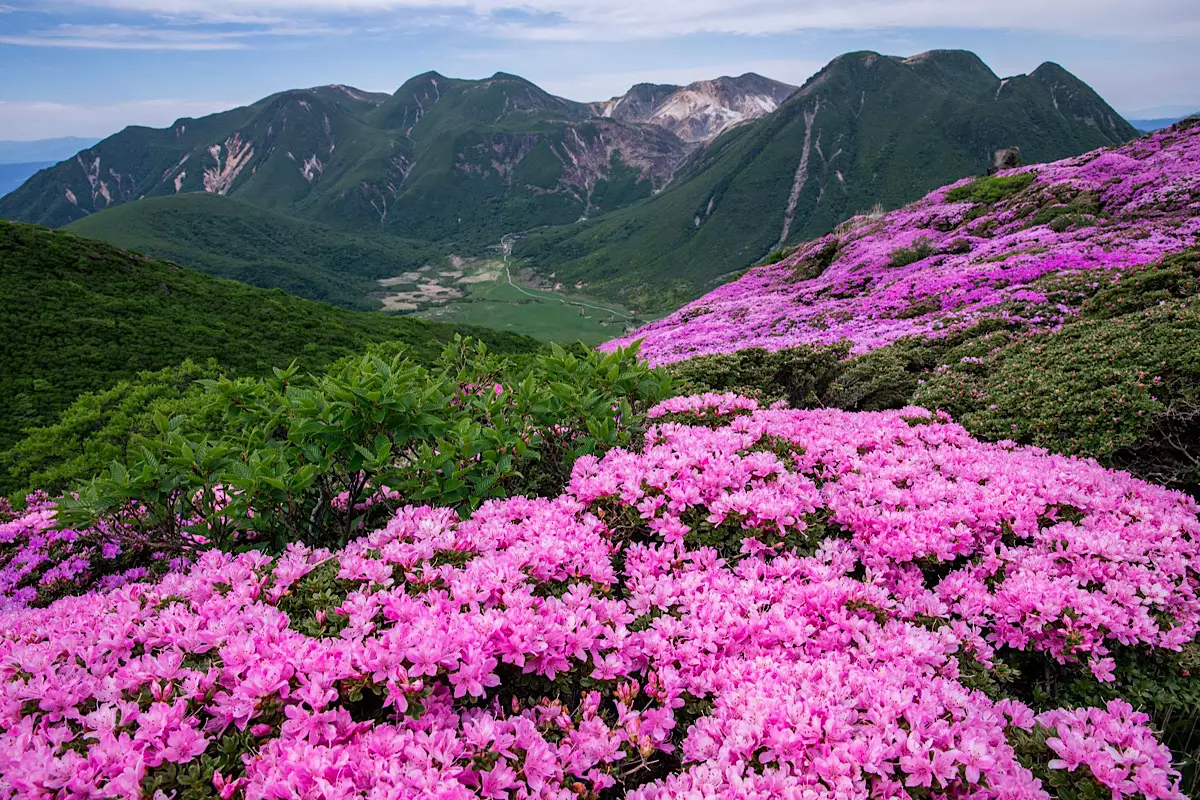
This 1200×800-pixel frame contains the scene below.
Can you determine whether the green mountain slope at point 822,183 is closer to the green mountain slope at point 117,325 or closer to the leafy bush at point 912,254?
the green mountain slope at point 117,325

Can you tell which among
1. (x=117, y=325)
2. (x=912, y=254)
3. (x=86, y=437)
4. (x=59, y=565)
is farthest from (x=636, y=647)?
(x=117, y=325)

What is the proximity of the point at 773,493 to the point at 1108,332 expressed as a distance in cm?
754

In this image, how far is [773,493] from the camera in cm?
425

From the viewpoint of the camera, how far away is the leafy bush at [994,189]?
102 ft

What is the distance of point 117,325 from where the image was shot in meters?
30.1

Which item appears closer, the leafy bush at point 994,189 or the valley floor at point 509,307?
the leafy bush at point 994,189

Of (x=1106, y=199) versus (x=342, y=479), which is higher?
(x=1106, y=199)

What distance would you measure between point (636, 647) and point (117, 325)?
127 feet

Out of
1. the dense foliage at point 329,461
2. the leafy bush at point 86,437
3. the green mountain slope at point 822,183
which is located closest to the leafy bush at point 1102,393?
the dense foliage at point 329,461

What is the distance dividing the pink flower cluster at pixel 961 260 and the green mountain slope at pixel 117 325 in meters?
16.1

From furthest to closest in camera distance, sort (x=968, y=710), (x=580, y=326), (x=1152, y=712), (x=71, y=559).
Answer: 1. (x=580, y=326)
2. (x=71, y=559)
3. (x=1152, y=712)
4. (x=968, y=710)

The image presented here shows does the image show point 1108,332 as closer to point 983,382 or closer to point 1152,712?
point 983,382

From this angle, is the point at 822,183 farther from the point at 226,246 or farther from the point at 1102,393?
the point at 1102,393

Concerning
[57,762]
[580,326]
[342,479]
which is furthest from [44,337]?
[580,326]
